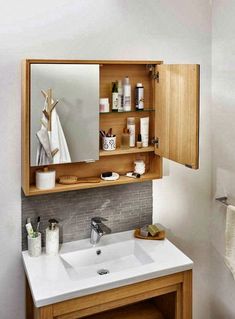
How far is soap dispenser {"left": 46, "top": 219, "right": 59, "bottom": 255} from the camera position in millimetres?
1834

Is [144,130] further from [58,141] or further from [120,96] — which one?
[58,141]

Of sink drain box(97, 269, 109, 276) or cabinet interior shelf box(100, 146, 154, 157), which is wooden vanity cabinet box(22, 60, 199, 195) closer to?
cabinet interior shelf box(100, 146, 154, 157)

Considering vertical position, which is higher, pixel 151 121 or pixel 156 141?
pixel 151 121

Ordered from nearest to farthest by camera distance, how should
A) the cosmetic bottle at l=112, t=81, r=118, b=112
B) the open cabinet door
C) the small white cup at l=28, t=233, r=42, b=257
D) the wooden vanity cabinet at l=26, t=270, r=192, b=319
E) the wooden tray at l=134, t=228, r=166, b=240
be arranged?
1. the wooden vanity cabinet at l=26, t=270, r=192, b=319
2. the open cabinet door
3. the small white cup at l=28, t=233, r=42, b=257
4. the cosmetic bottle at l=112, t=81, r=118, b=112
5. the wooden tray at l=134, t=228, r=166, b=240

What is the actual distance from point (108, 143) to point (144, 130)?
228 mm

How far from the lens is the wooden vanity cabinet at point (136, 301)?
1549mm

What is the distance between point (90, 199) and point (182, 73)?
0.83m

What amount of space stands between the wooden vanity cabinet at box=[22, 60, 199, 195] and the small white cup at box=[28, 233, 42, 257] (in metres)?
0.24

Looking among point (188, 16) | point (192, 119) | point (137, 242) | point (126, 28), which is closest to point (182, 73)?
point (192, 119)

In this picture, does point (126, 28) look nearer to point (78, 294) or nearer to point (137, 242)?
point (137, 242)

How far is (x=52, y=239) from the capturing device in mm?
1835

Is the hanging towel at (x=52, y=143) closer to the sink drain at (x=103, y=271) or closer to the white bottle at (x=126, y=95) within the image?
the white bottle at (x=126, y=95)

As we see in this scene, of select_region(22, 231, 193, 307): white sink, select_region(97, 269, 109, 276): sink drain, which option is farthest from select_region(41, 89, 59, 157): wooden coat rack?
select_region(97, 269, 109, 276): sink drain

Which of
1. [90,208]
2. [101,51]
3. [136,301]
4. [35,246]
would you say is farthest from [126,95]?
[136,301]
